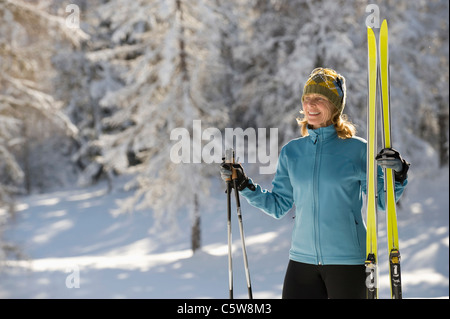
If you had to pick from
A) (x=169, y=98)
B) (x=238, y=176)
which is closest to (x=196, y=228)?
(x=169, y=98)

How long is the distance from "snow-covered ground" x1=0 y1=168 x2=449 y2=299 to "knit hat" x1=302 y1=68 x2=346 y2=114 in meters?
7.69

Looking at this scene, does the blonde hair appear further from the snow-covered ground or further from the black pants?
the snow-covered ground

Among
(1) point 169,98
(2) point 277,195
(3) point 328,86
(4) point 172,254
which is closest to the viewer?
(3) point 328,86

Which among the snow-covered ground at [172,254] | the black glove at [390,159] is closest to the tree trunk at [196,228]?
the snow-covered ground at [172,254]

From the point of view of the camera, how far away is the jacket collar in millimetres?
2818

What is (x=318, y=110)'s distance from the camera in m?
2.85

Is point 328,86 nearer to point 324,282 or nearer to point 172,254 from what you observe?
point 324,282

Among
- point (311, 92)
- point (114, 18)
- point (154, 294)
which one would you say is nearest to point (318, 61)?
point (114, 18)

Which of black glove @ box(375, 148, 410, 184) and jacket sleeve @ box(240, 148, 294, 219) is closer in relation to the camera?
black glove @ box(375, 148, 410, 184)

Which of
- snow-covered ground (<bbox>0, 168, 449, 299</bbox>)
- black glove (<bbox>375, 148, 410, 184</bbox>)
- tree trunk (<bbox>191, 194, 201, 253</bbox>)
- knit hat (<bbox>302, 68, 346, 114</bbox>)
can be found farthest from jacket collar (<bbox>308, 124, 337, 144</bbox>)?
tree trunk (<bbox>191, 194, 201, 253</bbox>)

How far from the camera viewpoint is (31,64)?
29.9 ft

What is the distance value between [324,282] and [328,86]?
109cm

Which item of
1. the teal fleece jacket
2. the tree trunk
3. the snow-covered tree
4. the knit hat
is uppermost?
the snow-covered tree

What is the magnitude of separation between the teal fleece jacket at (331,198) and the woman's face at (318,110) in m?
0.05
